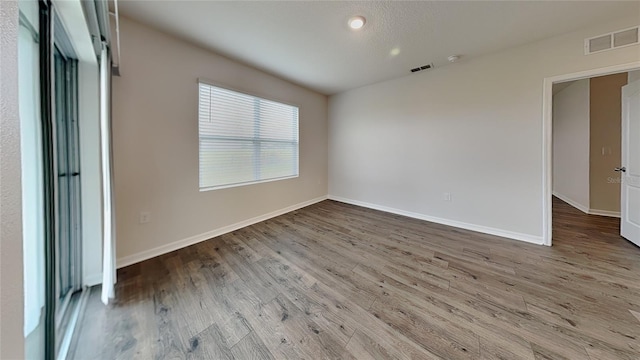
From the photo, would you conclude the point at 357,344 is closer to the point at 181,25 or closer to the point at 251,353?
the point at 251,353

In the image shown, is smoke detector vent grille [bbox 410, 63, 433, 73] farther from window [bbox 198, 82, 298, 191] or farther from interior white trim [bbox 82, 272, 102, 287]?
interior white trim [bbox 82, 272, 102, 287]

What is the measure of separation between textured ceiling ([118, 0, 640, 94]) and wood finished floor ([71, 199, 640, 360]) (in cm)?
247

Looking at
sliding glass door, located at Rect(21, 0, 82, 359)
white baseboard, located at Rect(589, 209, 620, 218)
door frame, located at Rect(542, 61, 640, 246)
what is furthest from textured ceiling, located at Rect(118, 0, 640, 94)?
white baseboard, located at Rect(589, 209, 620, 218)

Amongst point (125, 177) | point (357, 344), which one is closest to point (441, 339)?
point (357, 344)

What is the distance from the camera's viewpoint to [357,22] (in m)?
2.16

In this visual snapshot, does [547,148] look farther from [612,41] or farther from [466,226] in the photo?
[466,226]

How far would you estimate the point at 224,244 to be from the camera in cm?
267

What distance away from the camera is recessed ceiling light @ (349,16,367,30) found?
83.0 inches

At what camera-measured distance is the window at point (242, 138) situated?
2812 millimetres

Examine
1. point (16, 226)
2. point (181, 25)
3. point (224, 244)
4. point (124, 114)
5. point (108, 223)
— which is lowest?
point (224, 244)

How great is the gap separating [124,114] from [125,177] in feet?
2.08

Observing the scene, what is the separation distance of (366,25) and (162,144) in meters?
2.59

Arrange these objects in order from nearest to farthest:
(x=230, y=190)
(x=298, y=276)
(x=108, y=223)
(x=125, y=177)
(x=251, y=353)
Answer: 1. (x=251, y=353)
2. (x=108, y=223)
3. (x=298, y=276)
4. (x=125, y=177)
5. (x=230, y=190)

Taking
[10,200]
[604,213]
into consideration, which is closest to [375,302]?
[10,200]
